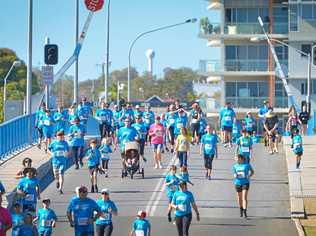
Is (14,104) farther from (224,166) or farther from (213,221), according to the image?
(213,221)

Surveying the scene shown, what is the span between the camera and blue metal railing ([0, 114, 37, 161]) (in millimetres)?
34875

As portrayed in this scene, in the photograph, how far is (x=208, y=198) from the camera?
3034 centimetres

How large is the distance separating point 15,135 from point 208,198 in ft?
30.1

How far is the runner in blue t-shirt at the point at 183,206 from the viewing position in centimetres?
2308

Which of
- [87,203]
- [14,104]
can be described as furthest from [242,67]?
[87,203]

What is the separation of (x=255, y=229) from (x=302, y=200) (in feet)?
13.1

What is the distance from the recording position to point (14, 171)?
32.5 meters

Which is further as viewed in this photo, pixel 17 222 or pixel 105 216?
pixel 105 216

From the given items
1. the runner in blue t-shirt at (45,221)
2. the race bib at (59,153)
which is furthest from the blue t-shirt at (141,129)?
the runner in blue t-shirt at (45,221)

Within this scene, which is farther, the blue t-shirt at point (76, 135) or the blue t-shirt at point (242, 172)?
the blue t-shirt at point (76, 135)

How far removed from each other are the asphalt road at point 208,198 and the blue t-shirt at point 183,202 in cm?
184

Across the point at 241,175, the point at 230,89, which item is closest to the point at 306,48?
the point at 230,89

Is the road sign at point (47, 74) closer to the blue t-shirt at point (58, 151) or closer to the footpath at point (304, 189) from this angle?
the blue t-shirt at point (58, 151)

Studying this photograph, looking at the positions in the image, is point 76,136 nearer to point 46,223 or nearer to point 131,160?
point 131,160
